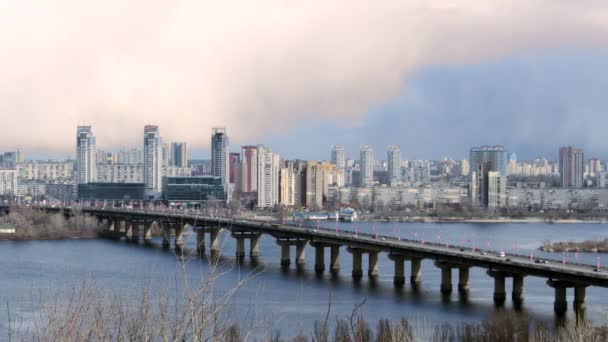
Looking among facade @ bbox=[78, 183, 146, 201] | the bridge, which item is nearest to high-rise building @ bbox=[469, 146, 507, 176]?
facade @ bbox=[78, 183, 146, 201]

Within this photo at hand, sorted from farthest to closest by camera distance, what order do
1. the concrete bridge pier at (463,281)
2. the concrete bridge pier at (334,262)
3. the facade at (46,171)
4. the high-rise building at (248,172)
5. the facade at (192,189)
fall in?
the facade at (46,171) → the high-rise building at (248,172) → the facade at (192,189) → the concrete bridge pier at (334,262) → the concrete bridge pier at (463,281)

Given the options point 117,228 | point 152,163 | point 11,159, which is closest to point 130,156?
point 11,159

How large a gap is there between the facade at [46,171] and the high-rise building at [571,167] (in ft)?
221

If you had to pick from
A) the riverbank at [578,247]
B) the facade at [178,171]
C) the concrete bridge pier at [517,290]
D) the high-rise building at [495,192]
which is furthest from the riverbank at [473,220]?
the facade at [178,171]

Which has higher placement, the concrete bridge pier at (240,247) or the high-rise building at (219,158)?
the high-rise building at (219,158)

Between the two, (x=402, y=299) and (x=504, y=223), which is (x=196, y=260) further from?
(x=504, y=223)

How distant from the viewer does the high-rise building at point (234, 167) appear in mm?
121069

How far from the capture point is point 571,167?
485ft

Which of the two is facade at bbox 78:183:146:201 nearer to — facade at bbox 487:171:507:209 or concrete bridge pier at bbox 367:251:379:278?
facade at bbox 487:171:507:209

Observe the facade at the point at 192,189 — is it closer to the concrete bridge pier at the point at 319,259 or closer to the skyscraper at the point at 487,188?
the skyscraper at the point at 487,188

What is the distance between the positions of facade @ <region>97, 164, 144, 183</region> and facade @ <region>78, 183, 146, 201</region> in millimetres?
28508

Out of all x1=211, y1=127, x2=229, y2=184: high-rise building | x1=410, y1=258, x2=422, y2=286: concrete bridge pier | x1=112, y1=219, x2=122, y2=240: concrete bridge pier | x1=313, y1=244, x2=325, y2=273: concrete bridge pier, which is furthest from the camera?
x1=211, y1=127, x2=229, y2=184: high-rise building

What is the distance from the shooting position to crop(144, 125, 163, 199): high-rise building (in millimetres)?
106312

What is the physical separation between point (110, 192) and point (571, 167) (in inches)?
2903
